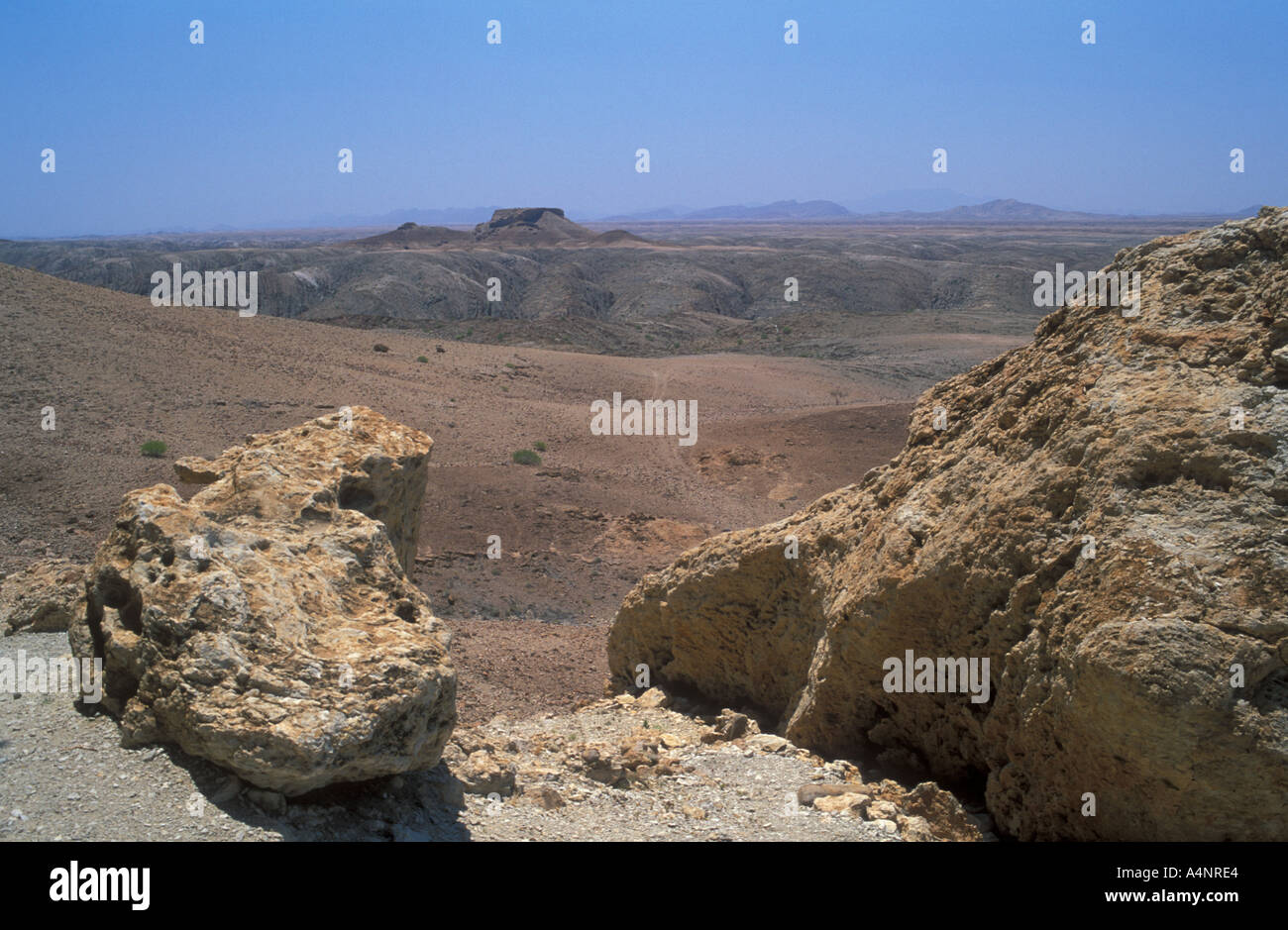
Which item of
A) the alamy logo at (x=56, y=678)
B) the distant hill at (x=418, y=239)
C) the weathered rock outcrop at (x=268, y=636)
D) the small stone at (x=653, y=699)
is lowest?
the small stone at (x=653, y=699)

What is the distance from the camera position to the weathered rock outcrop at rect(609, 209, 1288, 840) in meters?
3.85

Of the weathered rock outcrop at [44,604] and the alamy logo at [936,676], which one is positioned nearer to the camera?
the alamy logo at [936,676]

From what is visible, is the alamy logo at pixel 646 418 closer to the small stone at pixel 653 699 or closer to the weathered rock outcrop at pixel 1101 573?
the small stone at pixel 653 699

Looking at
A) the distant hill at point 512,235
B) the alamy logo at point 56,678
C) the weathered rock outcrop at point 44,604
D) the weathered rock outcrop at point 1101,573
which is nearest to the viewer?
the weathered rock outcrop at point 1101,573

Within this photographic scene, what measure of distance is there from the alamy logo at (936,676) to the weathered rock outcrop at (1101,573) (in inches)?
1.9

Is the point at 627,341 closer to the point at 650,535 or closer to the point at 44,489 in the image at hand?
the point at 650,535

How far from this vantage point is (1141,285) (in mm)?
5352

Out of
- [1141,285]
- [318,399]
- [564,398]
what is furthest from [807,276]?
[1141,285]

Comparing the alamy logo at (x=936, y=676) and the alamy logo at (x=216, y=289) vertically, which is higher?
the alamy logo at (x=216, y=289)

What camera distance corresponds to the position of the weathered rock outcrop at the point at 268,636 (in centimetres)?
388

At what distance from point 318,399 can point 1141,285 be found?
1916 cm

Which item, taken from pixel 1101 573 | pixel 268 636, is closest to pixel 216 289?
pixel 268 636

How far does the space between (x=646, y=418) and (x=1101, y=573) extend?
2261 centimetres

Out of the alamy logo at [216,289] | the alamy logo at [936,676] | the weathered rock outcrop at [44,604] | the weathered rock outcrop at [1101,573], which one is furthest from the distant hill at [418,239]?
the alamy logo at [936,676]
